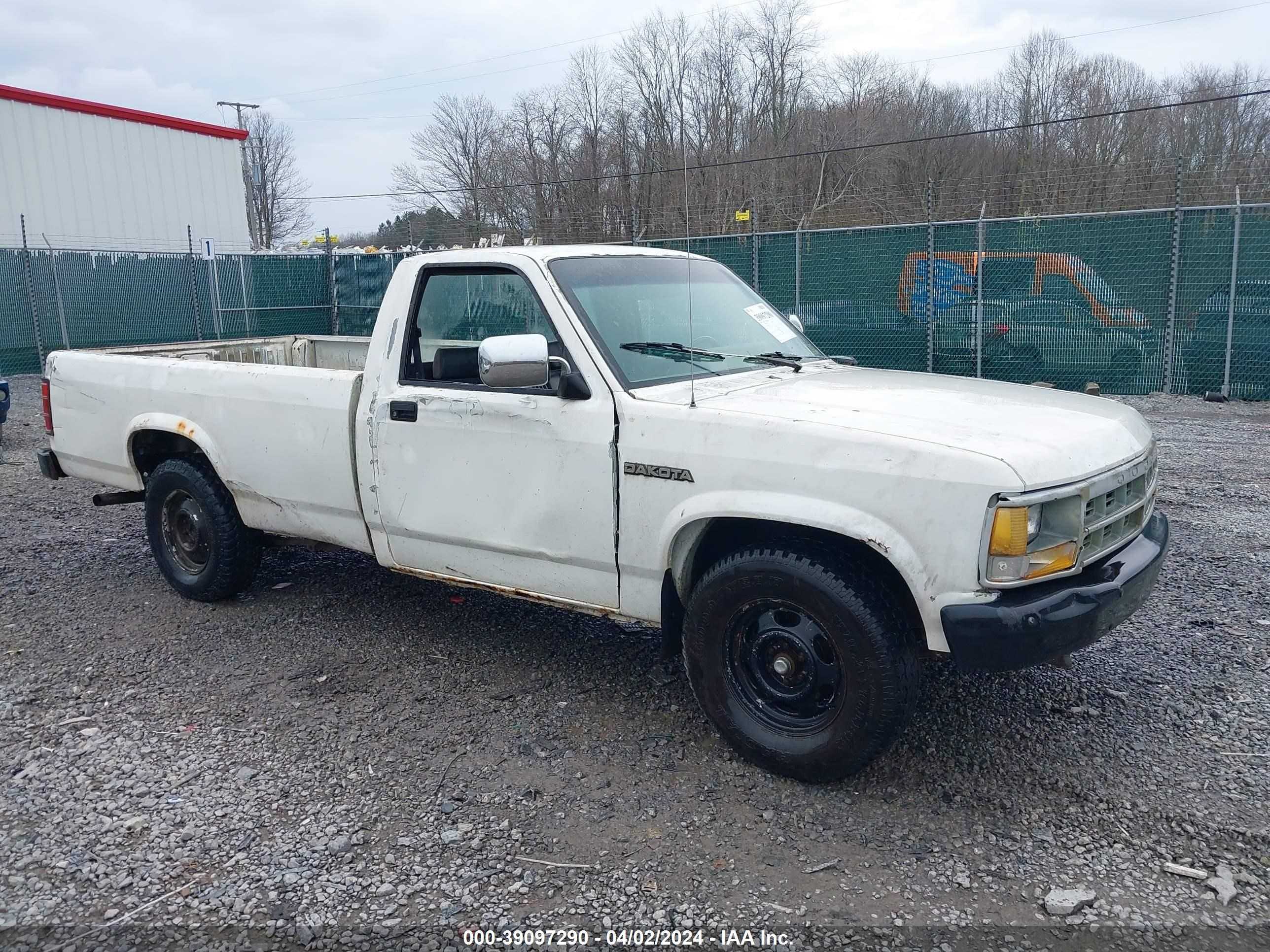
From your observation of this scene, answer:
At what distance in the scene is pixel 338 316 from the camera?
20828 millimetres

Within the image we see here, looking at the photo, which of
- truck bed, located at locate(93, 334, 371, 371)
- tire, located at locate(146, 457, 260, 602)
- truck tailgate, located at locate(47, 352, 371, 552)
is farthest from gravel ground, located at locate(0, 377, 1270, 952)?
truck bed, located at locate(93, 334, 371, 371)

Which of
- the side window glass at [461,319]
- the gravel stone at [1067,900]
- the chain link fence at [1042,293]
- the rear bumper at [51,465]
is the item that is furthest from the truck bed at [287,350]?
the chain link fence at [1042,293]

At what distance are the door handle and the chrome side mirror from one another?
0.67m

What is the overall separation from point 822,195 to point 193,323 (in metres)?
12.5

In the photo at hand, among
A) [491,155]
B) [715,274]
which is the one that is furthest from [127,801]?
[491,155]

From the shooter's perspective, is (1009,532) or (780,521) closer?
(1009,532)

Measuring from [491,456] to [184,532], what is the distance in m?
2.46

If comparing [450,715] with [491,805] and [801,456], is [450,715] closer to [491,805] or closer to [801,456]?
[491,805]

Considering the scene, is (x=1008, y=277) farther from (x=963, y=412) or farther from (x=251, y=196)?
(x=251, y=196)

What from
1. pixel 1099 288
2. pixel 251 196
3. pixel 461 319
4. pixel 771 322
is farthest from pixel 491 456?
pixel 251 196

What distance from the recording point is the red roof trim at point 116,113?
68.6 ft

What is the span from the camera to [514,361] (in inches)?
144

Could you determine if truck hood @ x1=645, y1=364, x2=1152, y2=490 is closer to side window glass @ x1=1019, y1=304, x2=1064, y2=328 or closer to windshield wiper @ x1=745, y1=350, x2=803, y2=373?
windshield wiper @ x1=745, y1=350, x2=803, y2=373

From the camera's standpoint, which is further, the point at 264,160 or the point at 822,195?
the point at 264,160
